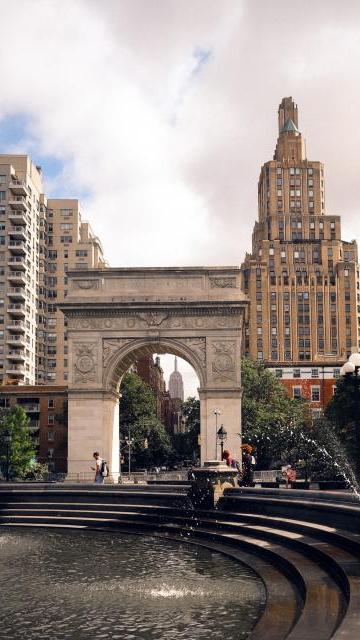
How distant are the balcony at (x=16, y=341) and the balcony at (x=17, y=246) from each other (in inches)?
411

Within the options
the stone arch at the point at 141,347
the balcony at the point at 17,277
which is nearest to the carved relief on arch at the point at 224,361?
the stone arch at the point at 141,347

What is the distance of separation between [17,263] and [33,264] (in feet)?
26.5

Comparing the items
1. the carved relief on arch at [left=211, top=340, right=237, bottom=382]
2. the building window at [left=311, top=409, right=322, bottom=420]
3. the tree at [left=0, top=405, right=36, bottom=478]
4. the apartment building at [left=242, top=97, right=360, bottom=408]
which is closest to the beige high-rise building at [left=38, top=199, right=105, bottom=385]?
the apartment building at [left=242, top=97, right=360, bottom=408]

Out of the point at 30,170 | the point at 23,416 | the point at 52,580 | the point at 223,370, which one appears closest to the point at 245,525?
the point at 52,580

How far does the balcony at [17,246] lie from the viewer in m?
89.5

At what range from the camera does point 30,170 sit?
95.6 m

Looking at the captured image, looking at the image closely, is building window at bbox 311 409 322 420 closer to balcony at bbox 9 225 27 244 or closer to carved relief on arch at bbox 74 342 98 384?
balcony at bbox 9 225 27 244

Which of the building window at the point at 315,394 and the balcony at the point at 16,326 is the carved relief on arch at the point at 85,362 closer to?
the balcony at the point at 16,326

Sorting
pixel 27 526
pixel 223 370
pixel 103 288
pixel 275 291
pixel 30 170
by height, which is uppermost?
pixel 30 170

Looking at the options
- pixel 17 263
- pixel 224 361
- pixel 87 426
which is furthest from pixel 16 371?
pixel 224 361

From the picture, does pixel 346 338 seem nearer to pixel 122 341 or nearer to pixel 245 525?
pixel 122 341

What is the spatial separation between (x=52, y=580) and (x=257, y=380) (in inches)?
2477

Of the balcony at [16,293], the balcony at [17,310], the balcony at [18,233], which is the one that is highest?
the balcony at [18,233]

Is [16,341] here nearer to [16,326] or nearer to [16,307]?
[16,326]
